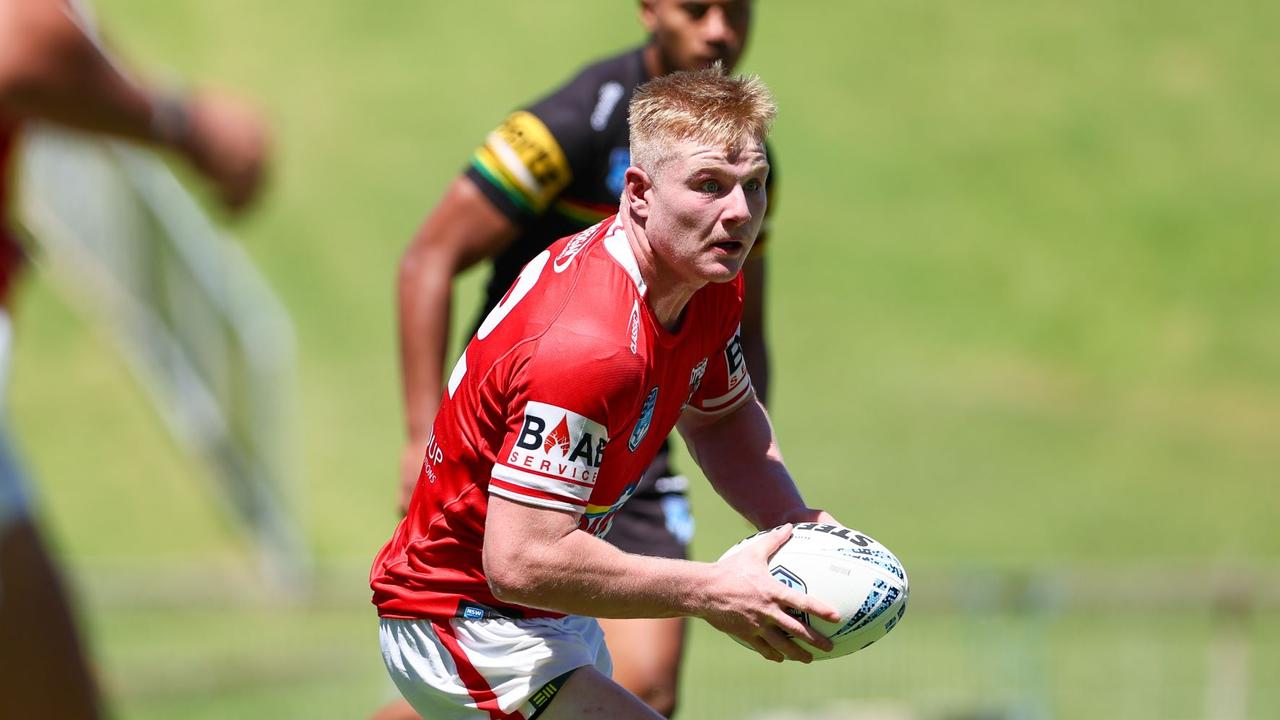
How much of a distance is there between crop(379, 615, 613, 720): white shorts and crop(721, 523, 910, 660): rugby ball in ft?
1.69

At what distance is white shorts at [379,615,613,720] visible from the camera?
419cm

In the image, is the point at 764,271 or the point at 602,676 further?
the point at 764,271

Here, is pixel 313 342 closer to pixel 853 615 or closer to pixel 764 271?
pixel 764 271

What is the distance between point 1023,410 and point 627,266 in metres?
15.0

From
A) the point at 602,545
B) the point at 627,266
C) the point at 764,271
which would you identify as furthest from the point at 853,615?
the point at 764,271

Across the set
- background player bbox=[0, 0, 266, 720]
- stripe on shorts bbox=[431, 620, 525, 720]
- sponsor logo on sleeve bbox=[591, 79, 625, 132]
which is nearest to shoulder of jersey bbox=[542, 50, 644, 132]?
sponsor logo on sleeve bbox=[591, 79, 625, 132]

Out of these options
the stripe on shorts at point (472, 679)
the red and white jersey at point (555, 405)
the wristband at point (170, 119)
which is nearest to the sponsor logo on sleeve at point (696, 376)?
the red and white jersey at point (555, 405)

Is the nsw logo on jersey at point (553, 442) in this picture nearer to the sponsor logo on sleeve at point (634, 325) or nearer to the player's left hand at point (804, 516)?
the sponsor logo on sleeve at point (634, 325)

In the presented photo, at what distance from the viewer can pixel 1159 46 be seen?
872 inches

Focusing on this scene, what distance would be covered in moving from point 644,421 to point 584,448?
0.28m

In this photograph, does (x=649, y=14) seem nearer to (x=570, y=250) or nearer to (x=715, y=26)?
(x=715, y=26)

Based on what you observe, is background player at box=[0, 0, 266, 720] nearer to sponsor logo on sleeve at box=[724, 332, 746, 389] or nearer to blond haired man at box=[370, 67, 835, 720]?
blond haired man at box=[370, 67, 835, 720]

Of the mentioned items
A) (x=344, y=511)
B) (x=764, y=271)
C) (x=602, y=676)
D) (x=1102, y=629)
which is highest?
(x=764, y=271)

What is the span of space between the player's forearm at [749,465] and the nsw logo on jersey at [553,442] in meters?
0.87
